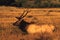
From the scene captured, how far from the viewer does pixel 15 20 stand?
786 cm

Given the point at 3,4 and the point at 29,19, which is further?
the point at 3,4

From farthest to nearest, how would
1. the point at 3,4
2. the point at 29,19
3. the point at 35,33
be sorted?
the point at 3,4 → the point at 29,19 → the point at 35,33

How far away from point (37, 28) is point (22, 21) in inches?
22.0

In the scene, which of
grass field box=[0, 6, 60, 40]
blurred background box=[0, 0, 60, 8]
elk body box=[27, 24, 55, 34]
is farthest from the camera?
blurred background box=[0, 0, 60, 8]

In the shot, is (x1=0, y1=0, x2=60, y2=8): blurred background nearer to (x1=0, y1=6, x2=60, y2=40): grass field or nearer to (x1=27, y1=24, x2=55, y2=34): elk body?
(x1=0, y1=6, x2=60, y2=40): grass field

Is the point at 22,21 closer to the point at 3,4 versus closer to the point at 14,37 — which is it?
the point at 14,37

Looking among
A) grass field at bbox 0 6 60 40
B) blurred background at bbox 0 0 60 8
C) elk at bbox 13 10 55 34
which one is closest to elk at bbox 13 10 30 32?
elk at bbox 13 10 55 34

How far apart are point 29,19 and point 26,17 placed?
124 mm

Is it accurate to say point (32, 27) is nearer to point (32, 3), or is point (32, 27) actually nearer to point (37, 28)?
point (37, 28)

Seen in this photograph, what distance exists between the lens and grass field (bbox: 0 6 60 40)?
7.34 meters

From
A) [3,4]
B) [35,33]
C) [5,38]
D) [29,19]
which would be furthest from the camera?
[3,4]

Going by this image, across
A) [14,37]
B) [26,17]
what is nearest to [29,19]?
[26,17]

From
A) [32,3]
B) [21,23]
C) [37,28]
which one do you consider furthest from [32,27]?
[32,3]

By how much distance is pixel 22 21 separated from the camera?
779cm
